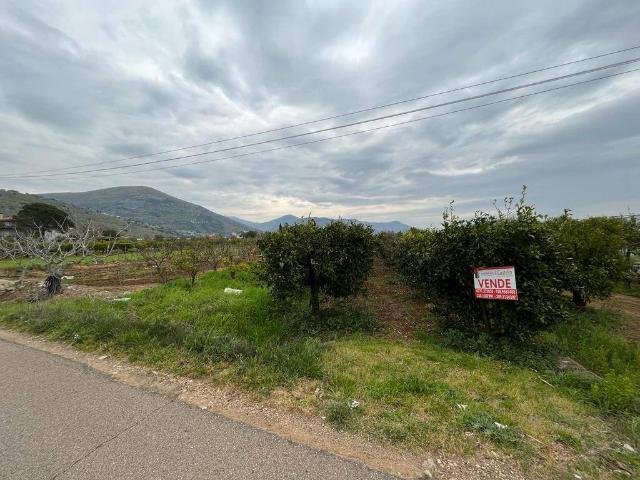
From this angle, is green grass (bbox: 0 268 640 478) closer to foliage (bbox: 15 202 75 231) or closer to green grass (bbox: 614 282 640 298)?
green grass (bbox: 614 282 640 298)

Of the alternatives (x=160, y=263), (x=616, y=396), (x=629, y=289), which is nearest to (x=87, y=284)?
(x=160, y=263)

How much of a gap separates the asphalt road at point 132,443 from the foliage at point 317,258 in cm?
352

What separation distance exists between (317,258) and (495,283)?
11.4 feet

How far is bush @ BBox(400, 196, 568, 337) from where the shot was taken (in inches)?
196

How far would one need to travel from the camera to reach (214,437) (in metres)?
2.52

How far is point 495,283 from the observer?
16.5ft

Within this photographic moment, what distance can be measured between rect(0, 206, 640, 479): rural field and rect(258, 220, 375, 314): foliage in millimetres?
86

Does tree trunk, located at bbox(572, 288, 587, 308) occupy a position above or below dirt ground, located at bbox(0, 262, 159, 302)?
below

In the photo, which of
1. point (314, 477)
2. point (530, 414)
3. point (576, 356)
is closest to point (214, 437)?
point (314, 477)

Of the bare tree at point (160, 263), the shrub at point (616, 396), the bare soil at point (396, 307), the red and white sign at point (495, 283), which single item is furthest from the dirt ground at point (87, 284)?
the shrub at point (616, 396)

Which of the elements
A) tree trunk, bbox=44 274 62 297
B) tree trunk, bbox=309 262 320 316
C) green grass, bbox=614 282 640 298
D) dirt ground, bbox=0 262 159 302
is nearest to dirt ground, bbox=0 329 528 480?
tree trunk, bbox=309 262 320 316

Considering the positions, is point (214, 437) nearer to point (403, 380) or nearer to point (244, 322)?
point (403, 380)

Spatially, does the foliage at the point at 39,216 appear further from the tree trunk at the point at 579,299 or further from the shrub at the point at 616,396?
the shrub at the point at 616,396

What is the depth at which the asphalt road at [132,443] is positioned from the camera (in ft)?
7.12
